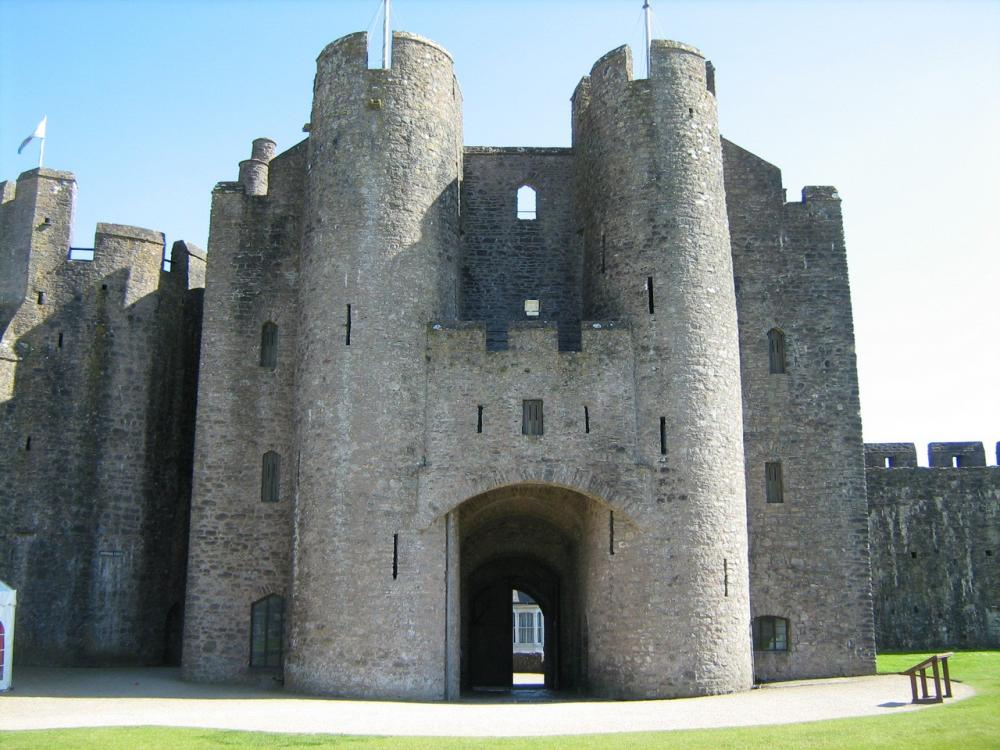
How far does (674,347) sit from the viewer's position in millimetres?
26031

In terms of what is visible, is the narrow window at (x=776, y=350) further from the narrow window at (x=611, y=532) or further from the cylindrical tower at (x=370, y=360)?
the cylindrical tower at (x=370, y=360)

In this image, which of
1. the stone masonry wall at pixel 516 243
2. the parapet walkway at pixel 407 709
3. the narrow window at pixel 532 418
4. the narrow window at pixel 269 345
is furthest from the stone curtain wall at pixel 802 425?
the narrow window at pixel 269 345

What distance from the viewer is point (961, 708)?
753 inches

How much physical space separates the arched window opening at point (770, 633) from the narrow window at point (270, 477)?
496 inches

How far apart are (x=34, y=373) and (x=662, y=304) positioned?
1703cm

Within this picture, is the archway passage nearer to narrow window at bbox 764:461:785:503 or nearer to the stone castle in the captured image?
the stone castle

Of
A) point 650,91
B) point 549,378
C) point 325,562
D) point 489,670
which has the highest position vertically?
point 650,91

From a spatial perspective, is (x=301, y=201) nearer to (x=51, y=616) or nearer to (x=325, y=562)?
(x=325, y=562)

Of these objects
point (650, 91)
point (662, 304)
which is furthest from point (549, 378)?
point (650, 91)

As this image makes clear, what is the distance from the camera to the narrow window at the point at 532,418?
25734 mm

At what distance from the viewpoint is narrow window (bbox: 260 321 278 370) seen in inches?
1139

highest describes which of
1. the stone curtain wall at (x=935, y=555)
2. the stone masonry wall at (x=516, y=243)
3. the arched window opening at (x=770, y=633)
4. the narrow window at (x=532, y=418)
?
the stone masonry wall at (x=516, y=243)

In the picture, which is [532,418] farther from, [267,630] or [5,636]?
[5,636]

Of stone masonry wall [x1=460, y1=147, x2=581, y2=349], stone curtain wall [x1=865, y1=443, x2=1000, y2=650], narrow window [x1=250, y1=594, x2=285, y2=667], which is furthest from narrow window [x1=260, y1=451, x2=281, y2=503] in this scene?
stone curtain wall [x1=865, y1=443, x2=1000, y2=650]
